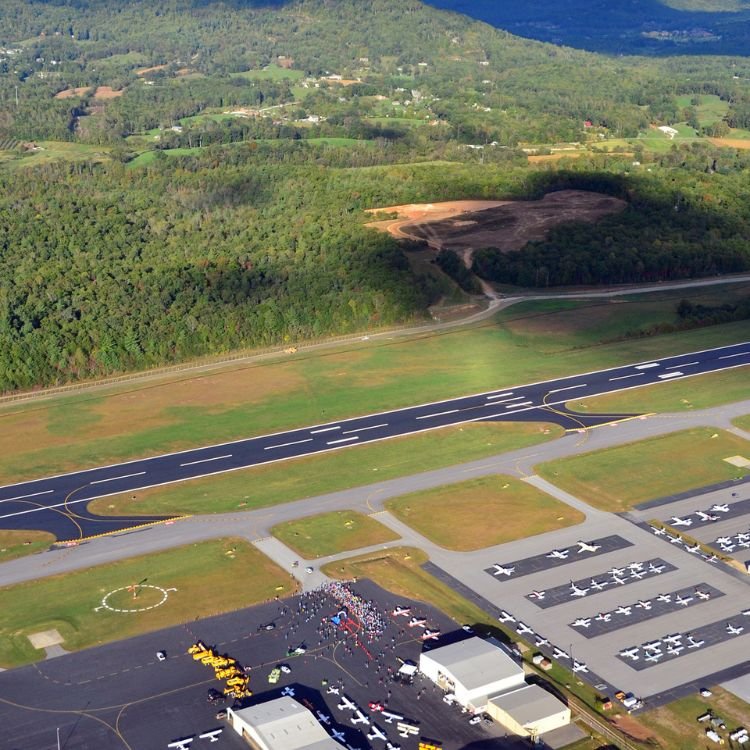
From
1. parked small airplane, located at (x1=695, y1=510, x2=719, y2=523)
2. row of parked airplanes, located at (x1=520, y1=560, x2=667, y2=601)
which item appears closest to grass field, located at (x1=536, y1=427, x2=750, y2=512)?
parked small airplane, located at (x1=695, y1=510, x2=719, y2=523)

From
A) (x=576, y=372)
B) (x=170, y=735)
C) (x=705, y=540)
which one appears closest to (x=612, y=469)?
(x=705, y=540)

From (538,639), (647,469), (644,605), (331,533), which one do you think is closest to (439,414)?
(647,469)

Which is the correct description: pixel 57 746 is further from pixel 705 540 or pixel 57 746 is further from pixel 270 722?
pixel 705 540

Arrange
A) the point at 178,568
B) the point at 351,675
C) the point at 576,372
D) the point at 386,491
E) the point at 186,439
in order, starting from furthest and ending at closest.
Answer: the point at 576,372 → the point at 186,439 → the point at 386,491 → the point at 178,568 → the point at 351,675

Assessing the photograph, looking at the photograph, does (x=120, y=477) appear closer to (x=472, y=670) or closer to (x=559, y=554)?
(x=559, y=554)

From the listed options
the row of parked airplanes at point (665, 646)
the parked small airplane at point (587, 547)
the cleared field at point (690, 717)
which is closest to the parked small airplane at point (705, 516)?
the parked small airplane at point (587, 547)

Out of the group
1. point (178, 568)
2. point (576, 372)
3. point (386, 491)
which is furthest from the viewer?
point (576, 372)
